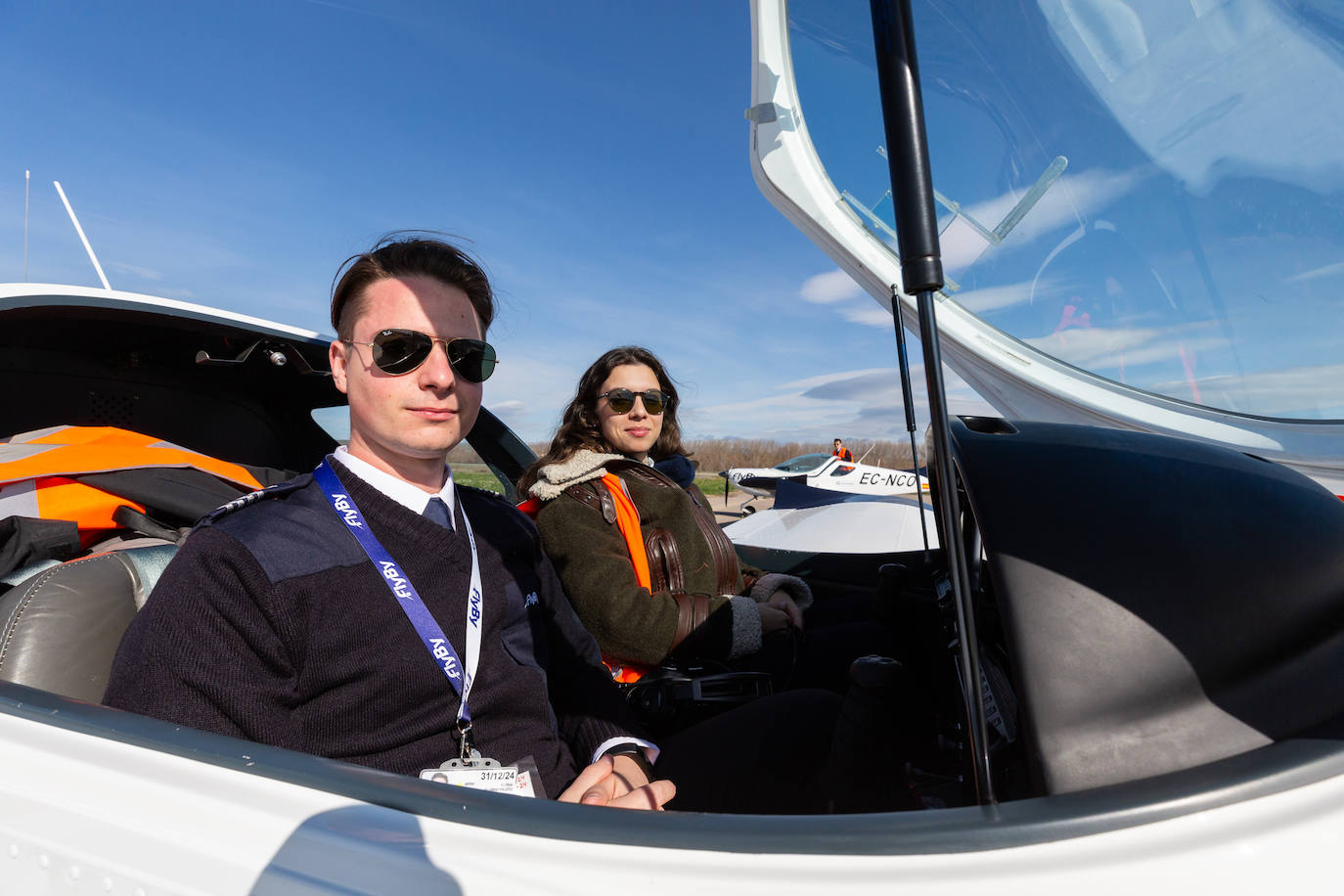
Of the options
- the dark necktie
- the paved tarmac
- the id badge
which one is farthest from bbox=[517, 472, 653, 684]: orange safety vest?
the paved tarmac

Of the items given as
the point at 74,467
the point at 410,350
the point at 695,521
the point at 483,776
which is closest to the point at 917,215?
the point at 483,776

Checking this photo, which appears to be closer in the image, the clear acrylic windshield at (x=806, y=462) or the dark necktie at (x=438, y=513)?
the dark necktie at (x=438, y=513)

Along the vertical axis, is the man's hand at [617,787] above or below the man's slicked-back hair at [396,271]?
below

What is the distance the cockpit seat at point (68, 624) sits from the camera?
3.89 feet

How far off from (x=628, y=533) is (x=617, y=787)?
3.11 feet

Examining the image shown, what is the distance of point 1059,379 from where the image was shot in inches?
83.6

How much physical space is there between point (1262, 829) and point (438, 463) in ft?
4.41

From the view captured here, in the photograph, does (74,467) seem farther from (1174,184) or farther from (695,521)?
(1174,184)

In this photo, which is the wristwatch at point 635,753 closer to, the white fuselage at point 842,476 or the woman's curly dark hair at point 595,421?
the woman's curly dark hair at point 595,421

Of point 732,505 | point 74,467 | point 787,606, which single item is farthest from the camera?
point 732,505

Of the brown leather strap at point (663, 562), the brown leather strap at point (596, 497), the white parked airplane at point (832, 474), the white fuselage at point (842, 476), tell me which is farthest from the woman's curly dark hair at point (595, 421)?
the white parked airplane at point (832, 474)

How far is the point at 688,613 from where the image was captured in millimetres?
1968

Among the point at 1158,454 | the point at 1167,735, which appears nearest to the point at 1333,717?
the point at 1167,735

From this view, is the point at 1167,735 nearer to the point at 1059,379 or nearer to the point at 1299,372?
the point at 1299,372
